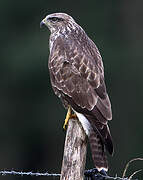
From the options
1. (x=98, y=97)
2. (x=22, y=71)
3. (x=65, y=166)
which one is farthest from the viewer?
(x=22, y=71)

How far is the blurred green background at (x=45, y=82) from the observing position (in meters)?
27.1

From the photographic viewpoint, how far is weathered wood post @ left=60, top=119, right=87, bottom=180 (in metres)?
8.53

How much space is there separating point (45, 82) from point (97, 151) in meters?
18.3

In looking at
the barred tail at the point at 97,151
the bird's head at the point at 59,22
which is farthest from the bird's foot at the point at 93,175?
the bird's head at the point at 59,22

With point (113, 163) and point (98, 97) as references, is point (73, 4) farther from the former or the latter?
point (98, 97)

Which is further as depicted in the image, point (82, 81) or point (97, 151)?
point (82, 81)

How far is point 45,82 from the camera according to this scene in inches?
1072

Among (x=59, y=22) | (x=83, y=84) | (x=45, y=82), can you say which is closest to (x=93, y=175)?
(x=83, y=84)

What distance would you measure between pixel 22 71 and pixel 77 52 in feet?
59.2

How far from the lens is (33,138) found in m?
29.6

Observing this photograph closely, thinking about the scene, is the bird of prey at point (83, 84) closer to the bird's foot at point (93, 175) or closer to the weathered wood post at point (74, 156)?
the bird's foot at point (93, 175)

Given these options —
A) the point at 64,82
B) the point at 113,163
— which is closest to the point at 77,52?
the point at 64,82

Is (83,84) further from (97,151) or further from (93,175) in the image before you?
(93,175)

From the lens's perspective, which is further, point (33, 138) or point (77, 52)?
point (33, 138)
